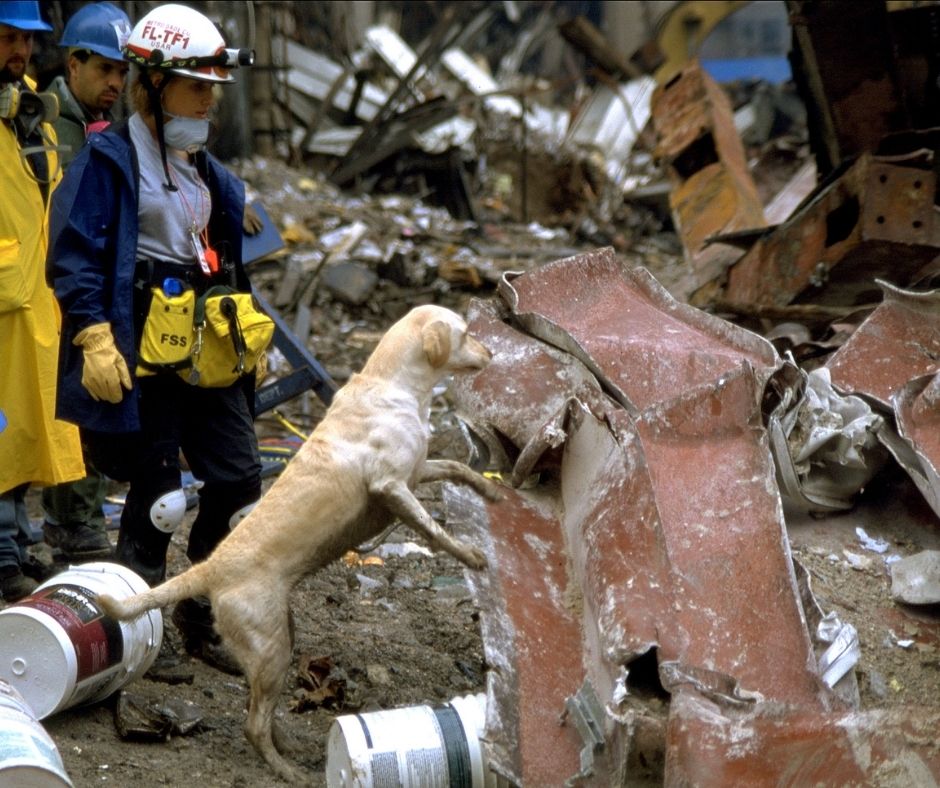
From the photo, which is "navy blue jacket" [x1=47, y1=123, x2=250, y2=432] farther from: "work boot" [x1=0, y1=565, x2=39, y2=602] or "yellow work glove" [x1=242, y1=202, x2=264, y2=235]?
"yellow work glove" [x1=242, y1=202, x2=264, y2=235]

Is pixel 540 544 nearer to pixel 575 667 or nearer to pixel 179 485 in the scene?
pixel 575 667

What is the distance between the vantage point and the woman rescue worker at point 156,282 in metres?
4.04

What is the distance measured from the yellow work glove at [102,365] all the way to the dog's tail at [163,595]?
2.09 ft

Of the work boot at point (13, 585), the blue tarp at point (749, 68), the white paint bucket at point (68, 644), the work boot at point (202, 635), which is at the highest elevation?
the white paint bucket at point (68, 644)

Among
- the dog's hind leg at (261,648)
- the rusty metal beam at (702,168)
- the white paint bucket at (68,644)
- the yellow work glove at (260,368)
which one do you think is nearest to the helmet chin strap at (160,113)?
the yellow work glove at (260,368)

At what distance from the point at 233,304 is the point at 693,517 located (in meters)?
1.61

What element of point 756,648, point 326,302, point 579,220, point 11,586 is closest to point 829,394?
point 756,648

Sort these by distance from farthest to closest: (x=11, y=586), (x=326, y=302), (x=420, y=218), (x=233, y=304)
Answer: (x=420, y=218), (x=326, y=302), (x=11, y=586), (x=233, y=304)

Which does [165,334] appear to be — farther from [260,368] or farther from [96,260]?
[260,368]

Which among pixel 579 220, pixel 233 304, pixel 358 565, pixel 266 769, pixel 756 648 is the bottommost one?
pixel 579 220

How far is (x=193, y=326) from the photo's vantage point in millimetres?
4160

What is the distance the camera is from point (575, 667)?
3.31 metres

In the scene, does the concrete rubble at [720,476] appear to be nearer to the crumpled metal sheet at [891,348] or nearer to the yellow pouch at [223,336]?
the crumpled metal sheet at [891,348]

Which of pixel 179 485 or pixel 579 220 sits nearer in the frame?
pixel 179 485
